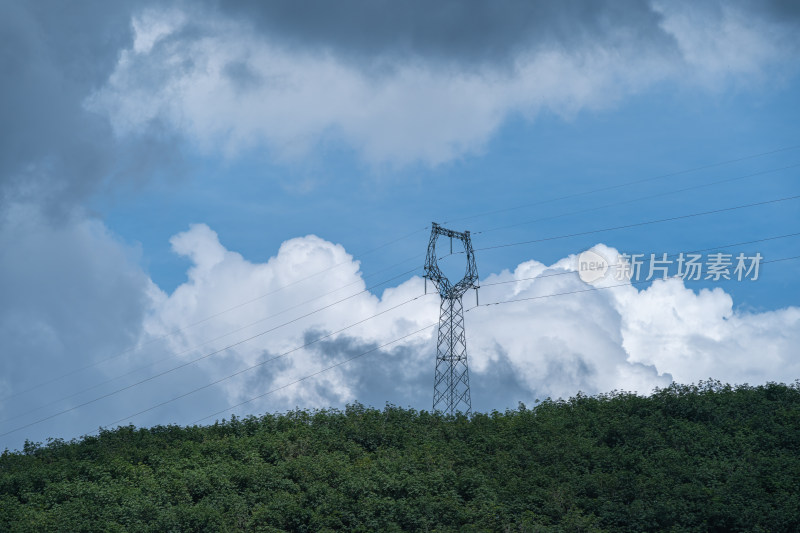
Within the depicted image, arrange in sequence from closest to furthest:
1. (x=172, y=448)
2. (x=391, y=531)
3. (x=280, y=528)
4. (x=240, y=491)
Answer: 1. (x=391, y=531)
2. (x=280, y=528)
3. (x=240, y=491)
4. (x=172, y=448)

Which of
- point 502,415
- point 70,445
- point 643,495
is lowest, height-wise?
point 643,495

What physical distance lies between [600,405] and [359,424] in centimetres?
1261

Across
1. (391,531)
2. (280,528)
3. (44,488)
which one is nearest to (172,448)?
(44,488)

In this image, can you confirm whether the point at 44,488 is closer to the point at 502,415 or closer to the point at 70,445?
the point at 70,445

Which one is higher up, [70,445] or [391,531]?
[70,445]

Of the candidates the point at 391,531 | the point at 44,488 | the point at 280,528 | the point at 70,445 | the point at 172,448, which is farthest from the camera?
the point at 70,445

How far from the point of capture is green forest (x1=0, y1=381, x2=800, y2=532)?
3125cm

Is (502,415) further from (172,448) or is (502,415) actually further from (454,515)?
(172,448)

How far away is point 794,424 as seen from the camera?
129ft

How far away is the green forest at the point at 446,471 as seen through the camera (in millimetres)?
31250

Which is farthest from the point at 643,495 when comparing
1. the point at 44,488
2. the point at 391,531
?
the point at 44,488

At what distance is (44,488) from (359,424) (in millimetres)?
14908

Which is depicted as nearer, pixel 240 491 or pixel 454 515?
pixel 454 515

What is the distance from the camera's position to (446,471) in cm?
3491
